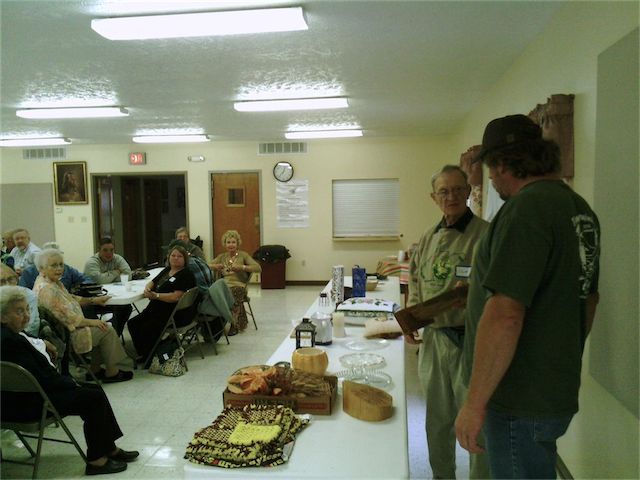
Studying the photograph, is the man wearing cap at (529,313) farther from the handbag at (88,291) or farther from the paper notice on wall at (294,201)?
the paper notice on wall at (294,201)

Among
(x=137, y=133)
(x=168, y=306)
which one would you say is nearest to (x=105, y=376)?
(x=168, y=306)

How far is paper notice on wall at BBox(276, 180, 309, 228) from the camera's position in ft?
28.3

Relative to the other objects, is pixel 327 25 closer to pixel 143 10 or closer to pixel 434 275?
pixel 143 10

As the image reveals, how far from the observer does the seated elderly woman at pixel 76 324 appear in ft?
11.3

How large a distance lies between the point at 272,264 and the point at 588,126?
656 centimetres

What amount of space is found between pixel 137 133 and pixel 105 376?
187 inches

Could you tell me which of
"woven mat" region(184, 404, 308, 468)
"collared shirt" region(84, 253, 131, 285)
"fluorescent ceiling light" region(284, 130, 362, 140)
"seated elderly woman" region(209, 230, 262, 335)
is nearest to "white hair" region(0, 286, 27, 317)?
"woven mat" region(184, 404, 308, 468)

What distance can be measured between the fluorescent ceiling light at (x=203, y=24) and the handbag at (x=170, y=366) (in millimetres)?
2656

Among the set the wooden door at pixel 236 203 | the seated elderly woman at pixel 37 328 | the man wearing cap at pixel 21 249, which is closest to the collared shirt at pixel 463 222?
the seated elderly woman at pixel 37 328

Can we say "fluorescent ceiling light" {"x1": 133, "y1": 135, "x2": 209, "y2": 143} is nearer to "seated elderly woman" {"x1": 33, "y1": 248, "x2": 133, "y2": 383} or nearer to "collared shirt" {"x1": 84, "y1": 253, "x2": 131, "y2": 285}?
"collared shirt" {"x1": 84, "y1": 253, "x2": 131, "y2": 285}

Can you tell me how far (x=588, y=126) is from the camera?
2.26 meters

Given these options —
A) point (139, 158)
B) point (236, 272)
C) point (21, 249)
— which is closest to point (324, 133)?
point (236, 272)

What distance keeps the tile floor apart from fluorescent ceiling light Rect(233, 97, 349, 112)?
8.72 feet

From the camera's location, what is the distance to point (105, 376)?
3977 mm
